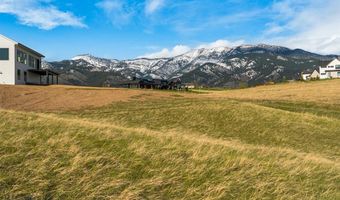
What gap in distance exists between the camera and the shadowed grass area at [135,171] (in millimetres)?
6258

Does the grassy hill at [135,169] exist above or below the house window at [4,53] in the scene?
below

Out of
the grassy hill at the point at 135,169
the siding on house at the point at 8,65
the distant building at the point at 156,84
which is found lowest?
the grassy hill at the point at 135,169

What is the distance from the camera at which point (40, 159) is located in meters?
7.16

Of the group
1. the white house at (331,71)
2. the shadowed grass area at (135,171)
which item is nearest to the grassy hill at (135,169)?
the shadowed grass area at (135,171)

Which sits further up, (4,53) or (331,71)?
(331,71)

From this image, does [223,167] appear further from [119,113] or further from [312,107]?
[312,107]

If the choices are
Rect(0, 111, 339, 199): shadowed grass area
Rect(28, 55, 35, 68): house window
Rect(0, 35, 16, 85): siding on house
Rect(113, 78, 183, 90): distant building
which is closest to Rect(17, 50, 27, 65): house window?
Rect(0, 35, 16, 85): siding on house

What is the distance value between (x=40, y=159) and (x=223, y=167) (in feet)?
11.2

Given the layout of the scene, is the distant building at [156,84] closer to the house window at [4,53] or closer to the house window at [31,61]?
the house window at [31,61]

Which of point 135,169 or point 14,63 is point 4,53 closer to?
point 14,63

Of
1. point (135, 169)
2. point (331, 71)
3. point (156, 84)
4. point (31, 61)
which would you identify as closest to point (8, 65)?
point (31, 61)

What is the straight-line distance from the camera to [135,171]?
23.8 feet

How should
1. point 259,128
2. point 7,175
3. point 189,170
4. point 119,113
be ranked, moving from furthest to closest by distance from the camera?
point 119,113 → point 259,128 → point 189,170 → point 7,175

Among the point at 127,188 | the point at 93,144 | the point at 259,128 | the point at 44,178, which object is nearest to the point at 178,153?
the point at 93,144
